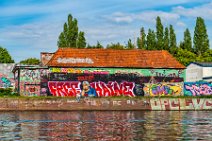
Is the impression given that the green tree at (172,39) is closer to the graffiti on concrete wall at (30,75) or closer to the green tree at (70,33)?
the green tree at (70,33)

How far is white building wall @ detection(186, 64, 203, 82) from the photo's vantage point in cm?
10419

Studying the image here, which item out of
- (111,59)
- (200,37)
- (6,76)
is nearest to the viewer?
(111,59)

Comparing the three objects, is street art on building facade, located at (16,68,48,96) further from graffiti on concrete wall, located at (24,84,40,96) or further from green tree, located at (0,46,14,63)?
green tree, located at (0,46,14,63)

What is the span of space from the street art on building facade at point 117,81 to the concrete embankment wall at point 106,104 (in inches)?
234

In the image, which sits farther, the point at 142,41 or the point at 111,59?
the point at 142,41

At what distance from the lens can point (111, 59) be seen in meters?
78.7

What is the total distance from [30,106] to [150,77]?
70.5 feet

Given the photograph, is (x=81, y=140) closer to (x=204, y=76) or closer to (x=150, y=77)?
(x=150, y=77)

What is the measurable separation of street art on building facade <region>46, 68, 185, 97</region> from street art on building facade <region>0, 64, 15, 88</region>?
106ft

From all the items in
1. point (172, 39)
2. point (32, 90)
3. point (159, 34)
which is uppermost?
point (159, 34)

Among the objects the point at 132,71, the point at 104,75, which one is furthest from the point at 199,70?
the point at 104,75

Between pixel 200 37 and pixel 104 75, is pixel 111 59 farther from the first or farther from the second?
pixel 200 37

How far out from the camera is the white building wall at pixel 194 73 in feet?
342

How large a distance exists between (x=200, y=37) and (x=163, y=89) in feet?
169
